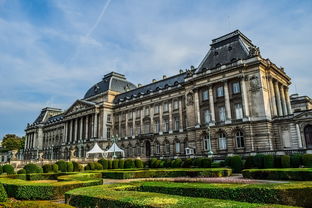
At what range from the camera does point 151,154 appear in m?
55.2

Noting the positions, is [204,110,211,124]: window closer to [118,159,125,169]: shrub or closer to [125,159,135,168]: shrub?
[125,159,135,168]: shrub

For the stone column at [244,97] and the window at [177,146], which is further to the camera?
the window at [177,146]

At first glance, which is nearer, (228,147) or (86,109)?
(228,147)

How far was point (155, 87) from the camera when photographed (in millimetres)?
59625

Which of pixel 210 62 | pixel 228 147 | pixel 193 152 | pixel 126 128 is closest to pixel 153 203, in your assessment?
pixel 228 147

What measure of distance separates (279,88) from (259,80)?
9.67 metres

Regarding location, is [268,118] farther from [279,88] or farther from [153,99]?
[153,99]

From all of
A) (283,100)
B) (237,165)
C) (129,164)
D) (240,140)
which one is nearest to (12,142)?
(129,164)

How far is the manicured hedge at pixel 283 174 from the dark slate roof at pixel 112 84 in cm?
5490

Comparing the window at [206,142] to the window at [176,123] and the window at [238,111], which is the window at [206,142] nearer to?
the window at [238,111]

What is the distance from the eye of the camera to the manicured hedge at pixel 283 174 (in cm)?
1700

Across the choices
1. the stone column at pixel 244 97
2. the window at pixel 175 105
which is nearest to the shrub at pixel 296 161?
the stone column at pixel 244 97

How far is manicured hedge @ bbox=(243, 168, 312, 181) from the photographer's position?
55.8ft

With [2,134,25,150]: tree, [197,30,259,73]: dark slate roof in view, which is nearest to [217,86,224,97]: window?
[197,30,259,73]: dark slate roof
